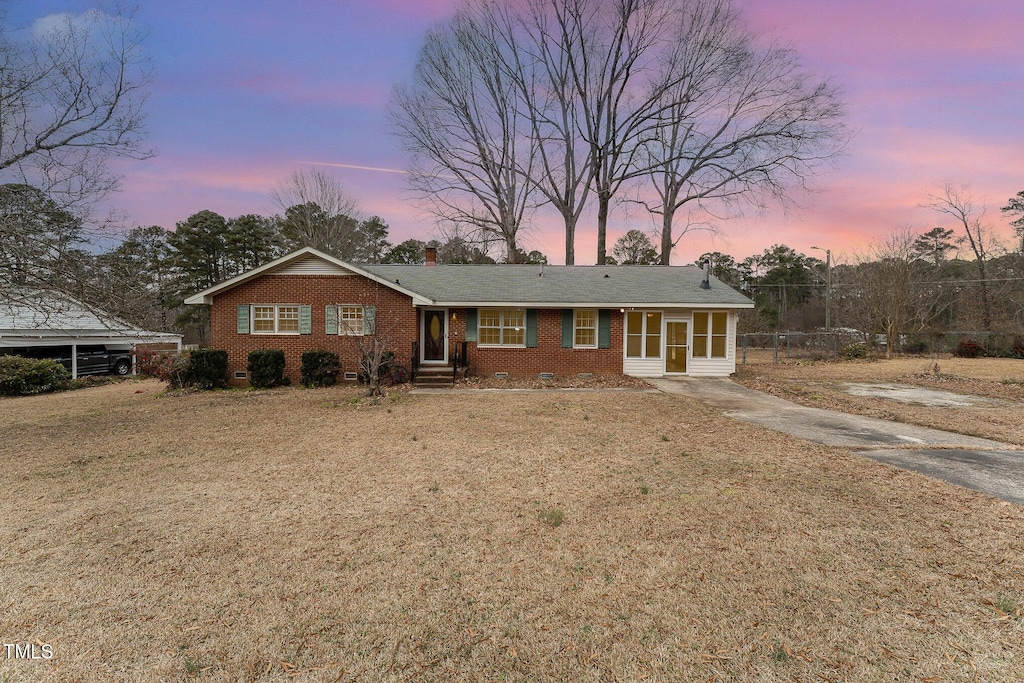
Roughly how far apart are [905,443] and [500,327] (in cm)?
1083

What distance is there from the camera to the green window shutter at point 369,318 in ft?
43.0

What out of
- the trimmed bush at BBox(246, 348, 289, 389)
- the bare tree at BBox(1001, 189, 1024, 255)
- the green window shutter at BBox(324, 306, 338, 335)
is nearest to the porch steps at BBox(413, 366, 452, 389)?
the green window shutter at BBox(324, 306, 338, 335)

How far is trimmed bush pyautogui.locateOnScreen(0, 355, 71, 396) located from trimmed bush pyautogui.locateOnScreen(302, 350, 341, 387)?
839 centimetres

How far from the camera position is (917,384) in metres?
13.8

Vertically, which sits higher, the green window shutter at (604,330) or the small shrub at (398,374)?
the green window shutter at (604,330)

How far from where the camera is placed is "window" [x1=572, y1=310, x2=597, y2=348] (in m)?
15.2

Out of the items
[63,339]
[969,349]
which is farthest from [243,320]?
[969,349]

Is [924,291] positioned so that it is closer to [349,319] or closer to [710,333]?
[710,333]

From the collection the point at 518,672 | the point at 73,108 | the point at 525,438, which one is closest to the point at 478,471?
the point at 525,438

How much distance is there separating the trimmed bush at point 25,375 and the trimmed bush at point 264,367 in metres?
6.71

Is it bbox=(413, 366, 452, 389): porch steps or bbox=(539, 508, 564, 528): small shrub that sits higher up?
bbox=(413, 366, 452, 389): porch steps

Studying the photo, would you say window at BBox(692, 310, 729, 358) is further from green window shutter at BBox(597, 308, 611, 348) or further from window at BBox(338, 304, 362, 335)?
window at BBox(338, 304, 362, 335)

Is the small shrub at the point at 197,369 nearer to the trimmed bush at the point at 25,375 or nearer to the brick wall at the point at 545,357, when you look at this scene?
the trimmed bush at the point at 25,375

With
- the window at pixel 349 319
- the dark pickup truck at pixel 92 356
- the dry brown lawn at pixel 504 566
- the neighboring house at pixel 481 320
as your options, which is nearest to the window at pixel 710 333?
the neighboring house at pixel 481 320
